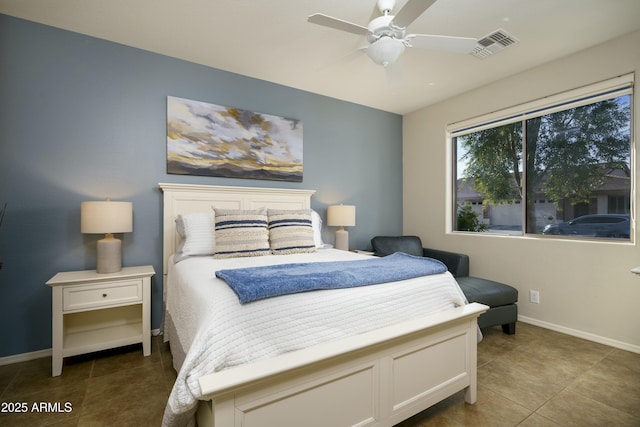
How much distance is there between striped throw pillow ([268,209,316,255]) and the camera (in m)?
2.58

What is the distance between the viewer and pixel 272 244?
2.60 metres

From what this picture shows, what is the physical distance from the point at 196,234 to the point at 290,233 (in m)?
0.79

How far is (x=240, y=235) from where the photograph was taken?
2430 mm

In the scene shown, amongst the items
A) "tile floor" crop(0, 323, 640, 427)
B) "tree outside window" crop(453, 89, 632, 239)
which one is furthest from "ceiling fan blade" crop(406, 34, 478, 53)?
"tile floor" crop(0, 323, 640, 427)

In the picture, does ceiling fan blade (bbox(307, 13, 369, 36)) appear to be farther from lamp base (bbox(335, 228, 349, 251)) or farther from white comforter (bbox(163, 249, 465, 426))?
lamp base (bbox(335, 228, 349, 251))

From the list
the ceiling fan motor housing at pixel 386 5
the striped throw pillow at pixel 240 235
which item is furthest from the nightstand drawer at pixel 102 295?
the ceiling fan motor housing at pixel 386 5

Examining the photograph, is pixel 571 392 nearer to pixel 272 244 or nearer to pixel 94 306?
pixel 272 244

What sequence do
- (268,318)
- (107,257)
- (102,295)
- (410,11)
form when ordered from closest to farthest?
1. (268,318)
2. (410,11)
3. (102,295)
4. (107,257)

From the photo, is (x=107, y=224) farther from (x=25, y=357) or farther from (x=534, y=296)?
(x=534, y=296)

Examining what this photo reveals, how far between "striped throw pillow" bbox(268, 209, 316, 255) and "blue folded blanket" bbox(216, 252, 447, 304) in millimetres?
746

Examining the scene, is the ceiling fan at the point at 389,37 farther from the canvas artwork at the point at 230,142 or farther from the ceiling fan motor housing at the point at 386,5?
the canvas artwork at the point at 230,142

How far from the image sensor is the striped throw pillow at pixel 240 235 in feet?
7.79

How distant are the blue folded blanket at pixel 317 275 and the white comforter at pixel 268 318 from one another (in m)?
0.03

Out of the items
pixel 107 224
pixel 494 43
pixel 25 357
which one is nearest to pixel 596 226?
pixel 494 43
